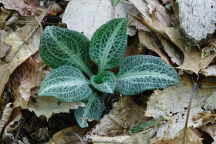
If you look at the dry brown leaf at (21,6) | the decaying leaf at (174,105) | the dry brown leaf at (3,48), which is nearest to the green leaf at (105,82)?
the decaying leaf at (174,105)

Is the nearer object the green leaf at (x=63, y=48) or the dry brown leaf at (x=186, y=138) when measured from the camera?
the dry brown leaf at (x=186, y=138)

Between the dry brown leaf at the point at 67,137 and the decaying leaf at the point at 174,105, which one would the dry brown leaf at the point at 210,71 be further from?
the dry brown leaf at the point at 67,137

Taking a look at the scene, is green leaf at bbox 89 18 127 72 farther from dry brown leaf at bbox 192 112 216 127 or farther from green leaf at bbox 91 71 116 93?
dry brown leaf at bbox 192 112 216 127

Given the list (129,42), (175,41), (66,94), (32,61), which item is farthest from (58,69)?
(175,41)

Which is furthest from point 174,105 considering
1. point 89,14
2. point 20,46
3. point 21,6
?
point 21,6

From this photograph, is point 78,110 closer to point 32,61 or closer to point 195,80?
point 32,61

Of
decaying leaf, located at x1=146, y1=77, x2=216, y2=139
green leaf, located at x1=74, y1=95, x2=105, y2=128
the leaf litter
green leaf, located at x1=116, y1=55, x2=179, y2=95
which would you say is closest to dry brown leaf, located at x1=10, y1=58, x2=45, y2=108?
the leaf litter
